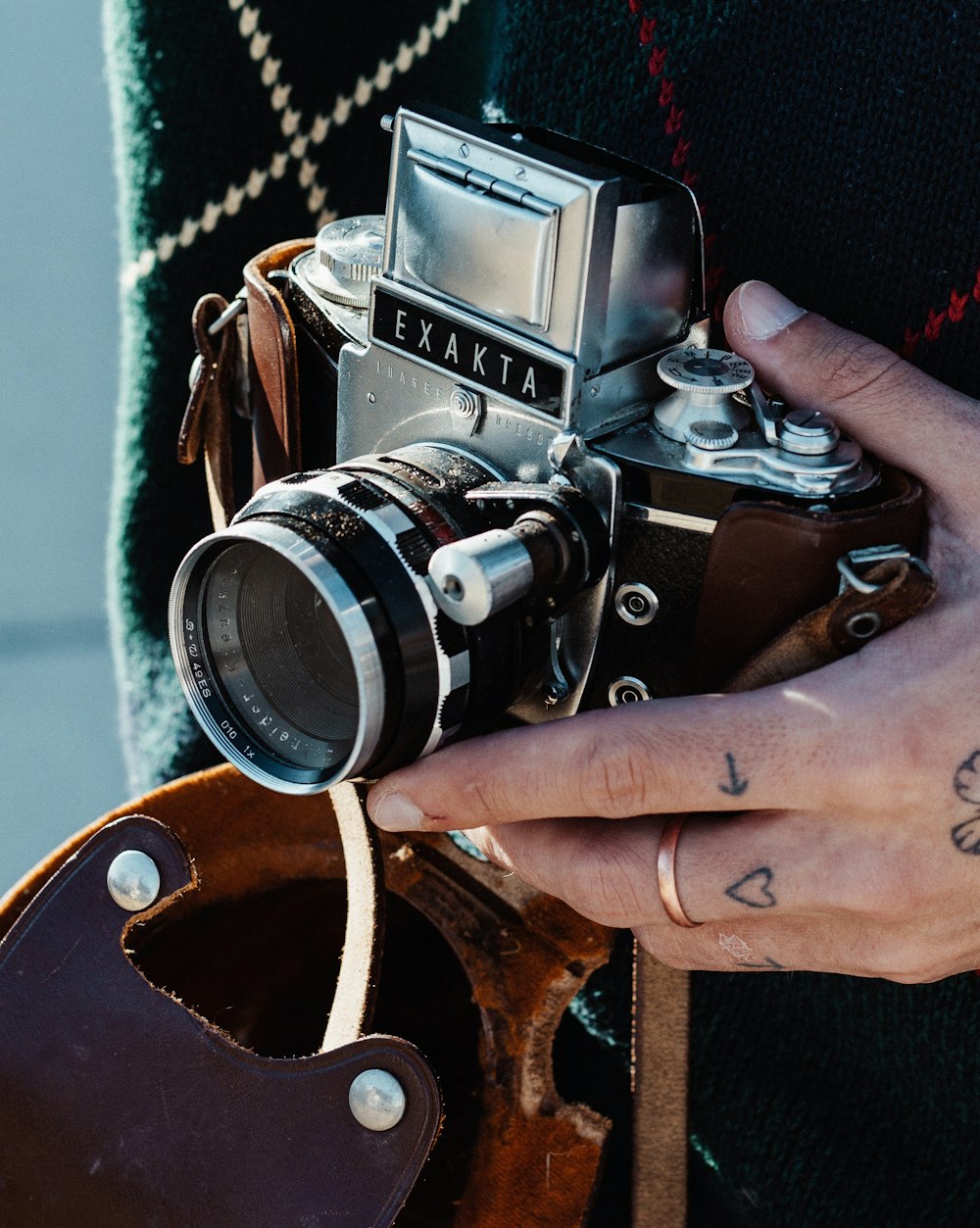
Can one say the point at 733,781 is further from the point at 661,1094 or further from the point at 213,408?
the point at 213,408

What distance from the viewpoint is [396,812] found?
54 cm

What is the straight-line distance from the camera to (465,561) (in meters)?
0.48

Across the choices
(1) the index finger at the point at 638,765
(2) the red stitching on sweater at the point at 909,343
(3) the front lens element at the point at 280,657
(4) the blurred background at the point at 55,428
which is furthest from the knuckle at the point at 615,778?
(4) the blurred background at the point at 55,428

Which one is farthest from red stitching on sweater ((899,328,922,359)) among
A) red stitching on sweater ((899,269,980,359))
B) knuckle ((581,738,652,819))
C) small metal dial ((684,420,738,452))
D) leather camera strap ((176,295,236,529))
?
leather camera strap ((176,295,236,529))

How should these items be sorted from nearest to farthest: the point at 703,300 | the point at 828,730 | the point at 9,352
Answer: the point at 828,730 → the point at 703,300 → the point at 9,352

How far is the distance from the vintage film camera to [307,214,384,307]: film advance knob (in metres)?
0.04

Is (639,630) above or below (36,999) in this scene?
above

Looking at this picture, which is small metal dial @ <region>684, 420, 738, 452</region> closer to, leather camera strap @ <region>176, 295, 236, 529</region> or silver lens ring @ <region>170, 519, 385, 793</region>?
silver lens ring @ <region>170, 519, 385, 793</region>

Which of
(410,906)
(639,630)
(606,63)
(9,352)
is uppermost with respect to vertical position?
(606,63)

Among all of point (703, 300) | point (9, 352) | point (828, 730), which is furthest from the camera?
point (9, 352)

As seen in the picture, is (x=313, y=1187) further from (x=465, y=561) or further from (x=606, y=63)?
(x=606, y=63)

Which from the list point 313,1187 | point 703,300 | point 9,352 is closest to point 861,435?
point 703,300

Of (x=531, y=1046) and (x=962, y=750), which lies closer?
(x=962, y=750)

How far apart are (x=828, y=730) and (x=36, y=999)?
0.99ft
